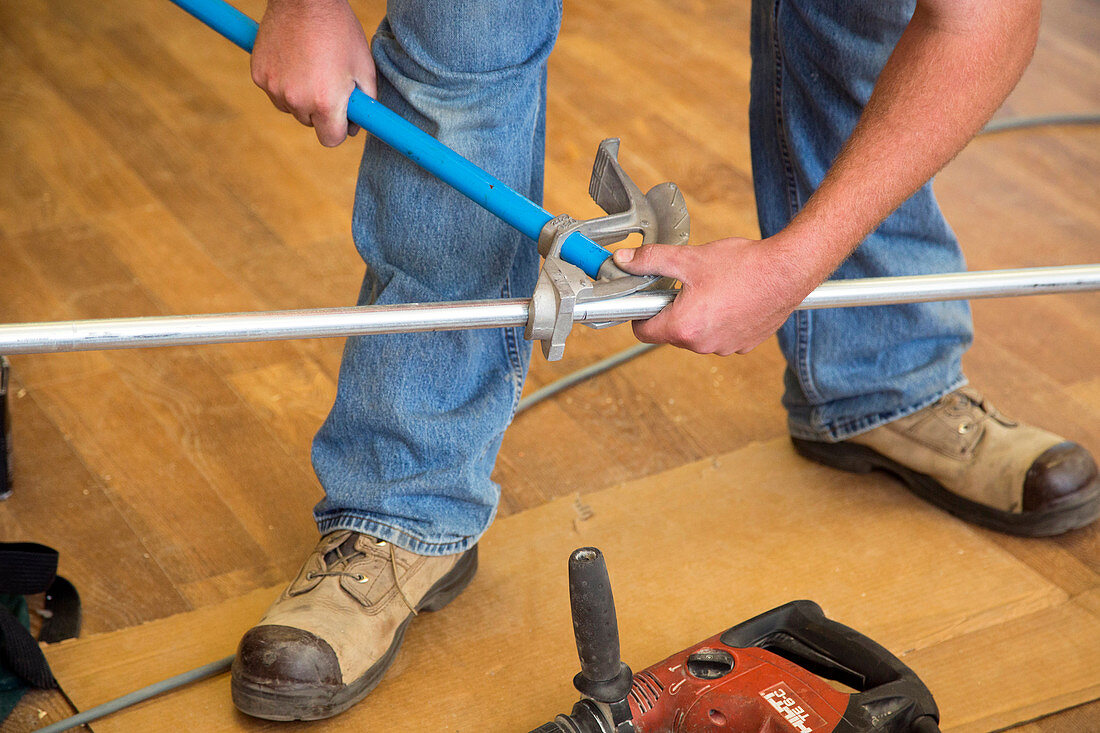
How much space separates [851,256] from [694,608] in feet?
1.38

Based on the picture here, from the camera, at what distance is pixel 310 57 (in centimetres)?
91

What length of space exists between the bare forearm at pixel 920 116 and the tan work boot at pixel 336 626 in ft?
1.59

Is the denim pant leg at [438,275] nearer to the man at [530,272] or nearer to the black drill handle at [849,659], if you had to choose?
the man at [530,272]

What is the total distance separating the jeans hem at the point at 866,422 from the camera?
4.09ft

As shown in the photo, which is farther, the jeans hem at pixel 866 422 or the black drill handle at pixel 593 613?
the jeans hem at pixel 866 422

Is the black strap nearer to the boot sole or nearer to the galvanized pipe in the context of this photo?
the galvanized pipe

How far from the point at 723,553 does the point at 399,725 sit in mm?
402

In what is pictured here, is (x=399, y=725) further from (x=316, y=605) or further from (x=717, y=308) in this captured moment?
(x=717, y=308)

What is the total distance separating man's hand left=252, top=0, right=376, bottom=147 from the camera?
911 millimetres

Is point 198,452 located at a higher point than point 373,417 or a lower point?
lower

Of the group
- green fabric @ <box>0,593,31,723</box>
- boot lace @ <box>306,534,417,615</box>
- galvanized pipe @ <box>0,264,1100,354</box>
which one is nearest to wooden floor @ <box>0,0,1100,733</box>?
green fabric @ <box>0,593,31,723</box>

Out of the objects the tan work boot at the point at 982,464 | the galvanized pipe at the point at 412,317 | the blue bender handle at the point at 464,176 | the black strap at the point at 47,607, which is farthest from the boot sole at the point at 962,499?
the black strap at the point at 47,607

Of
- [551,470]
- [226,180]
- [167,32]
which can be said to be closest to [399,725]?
[551,470]

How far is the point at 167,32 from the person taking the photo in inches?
86.8
